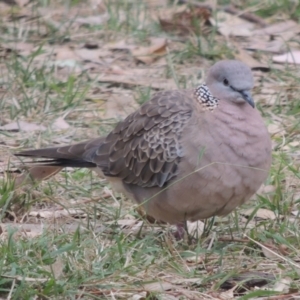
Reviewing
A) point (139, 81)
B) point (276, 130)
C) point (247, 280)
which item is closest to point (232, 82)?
point (247, 280)

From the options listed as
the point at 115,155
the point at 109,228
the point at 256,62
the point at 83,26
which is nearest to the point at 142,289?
the point at 109,228

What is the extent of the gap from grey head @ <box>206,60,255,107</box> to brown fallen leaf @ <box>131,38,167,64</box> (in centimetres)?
281

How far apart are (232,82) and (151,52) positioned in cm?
301

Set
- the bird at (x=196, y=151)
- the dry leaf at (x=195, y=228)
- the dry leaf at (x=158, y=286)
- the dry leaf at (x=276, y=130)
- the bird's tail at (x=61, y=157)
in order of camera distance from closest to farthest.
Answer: the dry leaf at (x=158, y=286), the bird at (x=196, y=151), the dry leaf at (x=195, y=228), the bird's tail at (x=61, y=157), the dry leaf at (x=276, y=130)

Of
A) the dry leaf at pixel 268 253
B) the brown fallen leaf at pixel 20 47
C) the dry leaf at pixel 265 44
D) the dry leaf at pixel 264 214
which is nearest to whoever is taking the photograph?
the dry leaf at pixel 268 253

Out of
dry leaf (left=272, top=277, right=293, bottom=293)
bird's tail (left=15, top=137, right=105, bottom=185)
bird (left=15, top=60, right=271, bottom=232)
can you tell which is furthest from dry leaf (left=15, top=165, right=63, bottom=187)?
dry leaf (left=272, top=277, right=293, bottom=293)

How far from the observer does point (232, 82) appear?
4.79 m

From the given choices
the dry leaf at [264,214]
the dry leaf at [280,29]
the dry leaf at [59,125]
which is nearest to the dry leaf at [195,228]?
the dry leaf at [264,214]

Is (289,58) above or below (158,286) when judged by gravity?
below

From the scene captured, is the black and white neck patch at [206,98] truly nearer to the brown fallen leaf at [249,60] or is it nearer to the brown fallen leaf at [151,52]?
the brown fallen leaf at [249,60]

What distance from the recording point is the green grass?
13.5 ft

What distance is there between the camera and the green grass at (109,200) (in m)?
4.11

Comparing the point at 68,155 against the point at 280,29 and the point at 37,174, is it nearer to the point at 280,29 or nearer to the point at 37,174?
the point at 37,174

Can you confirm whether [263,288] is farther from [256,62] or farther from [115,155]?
[256,62]
